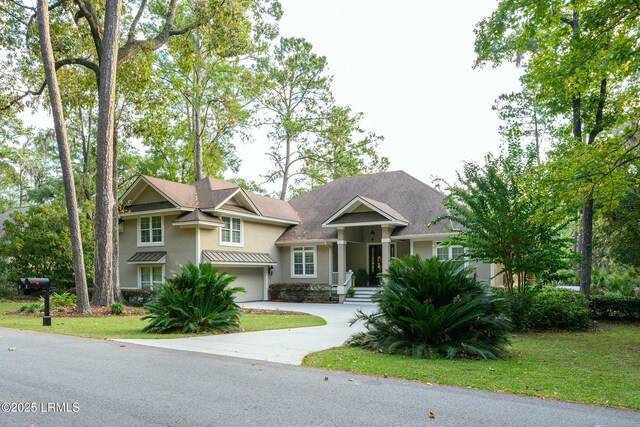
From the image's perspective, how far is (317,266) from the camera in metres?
25.7

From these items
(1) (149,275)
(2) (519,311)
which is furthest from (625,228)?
(1) (149,275)

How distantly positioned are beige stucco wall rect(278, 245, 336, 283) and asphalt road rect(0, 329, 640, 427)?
1808 cm

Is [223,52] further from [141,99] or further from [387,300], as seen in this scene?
[387,300]

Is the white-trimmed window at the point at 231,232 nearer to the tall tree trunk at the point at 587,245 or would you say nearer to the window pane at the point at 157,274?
the window pane at the point at 157,274

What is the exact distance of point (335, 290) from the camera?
963 inches

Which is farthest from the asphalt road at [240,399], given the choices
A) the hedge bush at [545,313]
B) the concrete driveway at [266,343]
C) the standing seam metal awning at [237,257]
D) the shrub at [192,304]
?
the standing seam metal awning at [237,257]

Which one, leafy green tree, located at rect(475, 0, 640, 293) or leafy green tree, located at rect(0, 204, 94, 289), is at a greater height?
leafy green tree, located at rect(475, 0, 640, 293)

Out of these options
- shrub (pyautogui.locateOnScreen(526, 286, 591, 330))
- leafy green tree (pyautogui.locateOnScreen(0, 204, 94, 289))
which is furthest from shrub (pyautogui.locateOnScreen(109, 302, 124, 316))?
shrub (pyautogui.locateOnScreen(526, 286, 591, 330))

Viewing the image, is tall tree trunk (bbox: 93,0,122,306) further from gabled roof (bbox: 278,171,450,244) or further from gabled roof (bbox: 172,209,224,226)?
gabled roof (bbox: 278,171,450,244)

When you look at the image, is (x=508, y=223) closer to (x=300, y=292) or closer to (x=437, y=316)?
(x=437, y=316)

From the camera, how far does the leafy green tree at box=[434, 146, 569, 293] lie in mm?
13062

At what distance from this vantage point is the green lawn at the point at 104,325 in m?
11.1

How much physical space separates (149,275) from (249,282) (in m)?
4.98

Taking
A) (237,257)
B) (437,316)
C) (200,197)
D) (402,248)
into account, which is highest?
(200,197)
